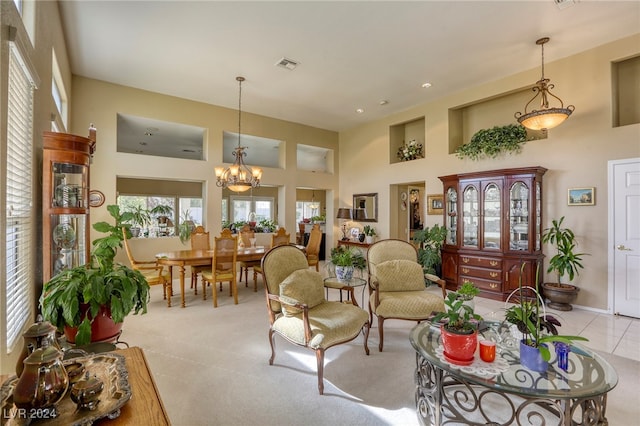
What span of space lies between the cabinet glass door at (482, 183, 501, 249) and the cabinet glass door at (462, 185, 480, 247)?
Answer: 0.15 meters

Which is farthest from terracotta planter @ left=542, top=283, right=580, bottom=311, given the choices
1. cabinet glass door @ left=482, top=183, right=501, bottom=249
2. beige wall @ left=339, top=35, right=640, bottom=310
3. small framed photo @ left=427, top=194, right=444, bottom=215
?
small framed photo @ left=427, top=194, right=444, bottom=215

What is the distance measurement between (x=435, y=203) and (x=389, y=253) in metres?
2.82

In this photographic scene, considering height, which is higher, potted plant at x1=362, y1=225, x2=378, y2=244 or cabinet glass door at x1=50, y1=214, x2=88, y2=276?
cabinet glass door at x1=50, y1=214, x2=88, y2=276

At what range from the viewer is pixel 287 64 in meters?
4.51

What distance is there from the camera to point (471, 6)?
128 inches

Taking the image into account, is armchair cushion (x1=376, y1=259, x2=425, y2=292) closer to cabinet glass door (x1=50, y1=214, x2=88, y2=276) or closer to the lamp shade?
cabinet glass door (x1=50, y1=214, x2=88, y2=276)

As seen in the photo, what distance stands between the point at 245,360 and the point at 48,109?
3028 mm

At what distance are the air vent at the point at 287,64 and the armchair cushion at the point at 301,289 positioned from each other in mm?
3230

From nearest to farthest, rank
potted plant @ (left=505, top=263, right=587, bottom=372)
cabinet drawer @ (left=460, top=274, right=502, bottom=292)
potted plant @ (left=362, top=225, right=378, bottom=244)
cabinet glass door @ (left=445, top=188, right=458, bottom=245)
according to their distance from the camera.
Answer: potted plant @ (left=505, top=263, right=587, bottom=372)
cabinet drawer @ (left=460, top=274, right=502, bottom=292)
cabinet glass door @ (left=445, top=188, right=458, bottom=245)
potted plant @ (left=362, top=225, right=378, bottom=244)

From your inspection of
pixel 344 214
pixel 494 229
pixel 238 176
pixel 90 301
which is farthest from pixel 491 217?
pixel 90 301

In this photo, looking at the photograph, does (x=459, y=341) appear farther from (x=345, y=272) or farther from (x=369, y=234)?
(x=369, y=234)

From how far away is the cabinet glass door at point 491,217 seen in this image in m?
4.81

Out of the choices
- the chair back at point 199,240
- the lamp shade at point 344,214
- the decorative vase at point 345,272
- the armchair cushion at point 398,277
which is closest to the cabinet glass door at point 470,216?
the armchair cushion at point 398,277

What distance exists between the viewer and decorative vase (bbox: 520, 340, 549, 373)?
5.58 feet
